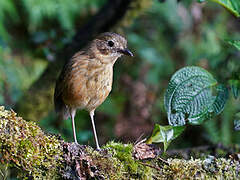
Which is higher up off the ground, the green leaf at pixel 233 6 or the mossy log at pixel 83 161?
the green leaf at pixel 233 6

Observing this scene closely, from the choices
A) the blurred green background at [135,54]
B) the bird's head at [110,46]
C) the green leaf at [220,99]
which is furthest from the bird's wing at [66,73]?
the green leaf at [220,99]

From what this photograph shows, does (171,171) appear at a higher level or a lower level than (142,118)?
higher

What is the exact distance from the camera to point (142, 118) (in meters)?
5.84

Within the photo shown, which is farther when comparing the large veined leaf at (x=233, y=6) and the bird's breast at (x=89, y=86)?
the bird's breast at (x=89, y=86)

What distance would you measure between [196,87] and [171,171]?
0.65 m

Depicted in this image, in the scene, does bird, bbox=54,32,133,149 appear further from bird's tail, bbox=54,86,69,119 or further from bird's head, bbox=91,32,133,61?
bird's tail, bbox=54,86,69,119

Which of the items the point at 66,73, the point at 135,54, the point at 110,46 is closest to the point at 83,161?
the point at 66,73

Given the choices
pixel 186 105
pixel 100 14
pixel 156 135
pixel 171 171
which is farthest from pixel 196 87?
pixel 100 14

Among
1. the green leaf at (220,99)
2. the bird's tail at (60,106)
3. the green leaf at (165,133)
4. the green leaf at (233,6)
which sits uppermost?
the green leaf at (233,6)

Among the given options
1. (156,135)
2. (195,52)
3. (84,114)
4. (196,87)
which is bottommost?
(84,114)

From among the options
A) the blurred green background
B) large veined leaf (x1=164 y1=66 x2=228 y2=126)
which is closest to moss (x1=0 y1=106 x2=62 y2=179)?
large veined leaf (x1=164 y1=66 x2=228 y2=126)

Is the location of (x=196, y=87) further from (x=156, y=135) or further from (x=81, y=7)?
(x=81, y=7)

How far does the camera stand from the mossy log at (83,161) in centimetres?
217

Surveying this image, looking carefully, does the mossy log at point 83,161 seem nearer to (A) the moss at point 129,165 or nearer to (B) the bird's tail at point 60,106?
(A) the moss at point 129,165
